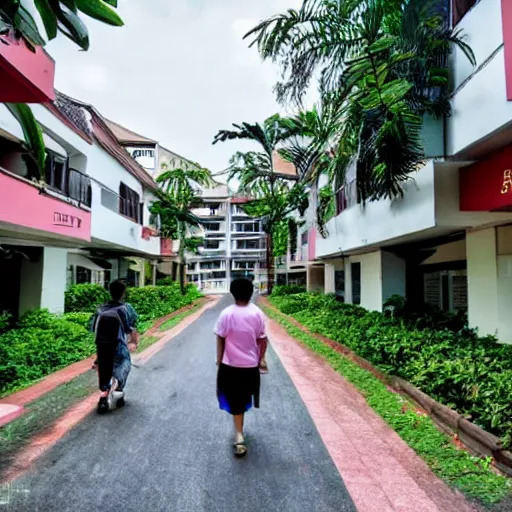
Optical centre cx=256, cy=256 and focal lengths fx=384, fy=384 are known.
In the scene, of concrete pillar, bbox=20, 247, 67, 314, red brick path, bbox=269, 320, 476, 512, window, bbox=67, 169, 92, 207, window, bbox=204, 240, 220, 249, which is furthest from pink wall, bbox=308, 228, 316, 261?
window, bbox=204, 240, 220, 249

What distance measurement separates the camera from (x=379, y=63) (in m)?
5.87

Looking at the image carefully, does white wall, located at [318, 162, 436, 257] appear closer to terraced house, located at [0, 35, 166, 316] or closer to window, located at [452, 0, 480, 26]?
window, located at [452, 0, 480, 26]

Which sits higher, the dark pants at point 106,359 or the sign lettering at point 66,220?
the sign lettering at point 66,220

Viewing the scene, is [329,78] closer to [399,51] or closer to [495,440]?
[399,51]

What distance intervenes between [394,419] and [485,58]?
478cm

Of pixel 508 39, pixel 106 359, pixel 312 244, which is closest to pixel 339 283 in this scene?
pixel 312 244

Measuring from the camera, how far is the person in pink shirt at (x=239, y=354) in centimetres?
354

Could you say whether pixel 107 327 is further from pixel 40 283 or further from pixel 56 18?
pixel 40 283

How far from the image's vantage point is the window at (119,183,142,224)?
1543cm

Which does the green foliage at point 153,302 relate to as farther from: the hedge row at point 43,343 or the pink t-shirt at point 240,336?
the pink t-shirt at point 240,336

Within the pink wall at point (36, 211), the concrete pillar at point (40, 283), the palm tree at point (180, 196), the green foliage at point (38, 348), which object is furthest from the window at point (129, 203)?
the green foliage at point (38, 348)

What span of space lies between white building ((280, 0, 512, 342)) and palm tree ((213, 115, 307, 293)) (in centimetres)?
1005

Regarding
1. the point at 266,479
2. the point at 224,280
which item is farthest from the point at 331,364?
the point at 224,280

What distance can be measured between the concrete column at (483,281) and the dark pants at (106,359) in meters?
6.15
